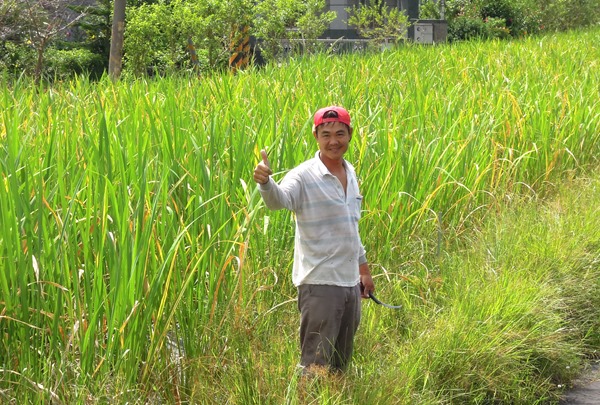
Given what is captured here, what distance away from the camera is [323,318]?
2961 mm

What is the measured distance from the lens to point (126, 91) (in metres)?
6.67

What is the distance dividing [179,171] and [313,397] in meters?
1.38

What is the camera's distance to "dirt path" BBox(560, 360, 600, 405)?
3674 millimetres

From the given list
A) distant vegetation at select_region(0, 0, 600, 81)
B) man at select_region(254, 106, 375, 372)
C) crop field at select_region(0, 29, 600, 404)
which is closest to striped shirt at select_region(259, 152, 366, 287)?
man at select_region(254, 106, 375, 372)

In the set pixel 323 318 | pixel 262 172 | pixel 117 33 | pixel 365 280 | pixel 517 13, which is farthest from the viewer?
pixel 517 13

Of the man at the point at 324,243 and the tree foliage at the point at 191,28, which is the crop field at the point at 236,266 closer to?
the man at the point at 324,243

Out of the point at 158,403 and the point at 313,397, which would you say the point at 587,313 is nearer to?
the point at 313,397

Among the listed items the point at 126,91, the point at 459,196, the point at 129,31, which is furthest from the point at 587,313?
the point at 129,31

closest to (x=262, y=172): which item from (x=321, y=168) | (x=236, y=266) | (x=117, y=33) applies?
(x=321, y=168)

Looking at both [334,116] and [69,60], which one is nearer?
[334,116]

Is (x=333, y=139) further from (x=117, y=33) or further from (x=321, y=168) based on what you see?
(x=117, y=33)

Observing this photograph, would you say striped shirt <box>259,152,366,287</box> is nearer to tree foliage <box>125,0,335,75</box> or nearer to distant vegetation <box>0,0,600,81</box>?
distant vegetation <box>0,0,600,81</box>

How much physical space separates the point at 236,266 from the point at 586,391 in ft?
4.57

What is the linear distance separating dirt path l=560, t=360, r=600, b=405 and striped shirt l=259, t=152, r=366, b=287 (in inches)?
46.4
